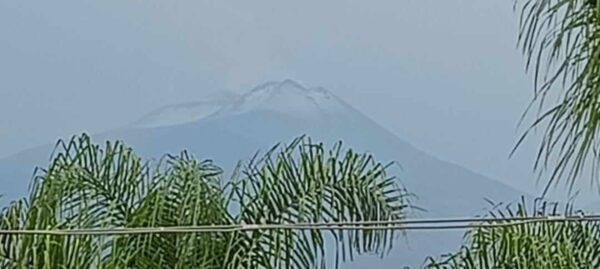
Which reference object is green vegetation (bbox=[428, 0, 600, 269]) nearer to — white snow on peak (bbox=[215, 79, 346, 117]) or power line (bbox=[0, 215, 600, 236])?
power line (bbox=[0, 215, 600, 236])

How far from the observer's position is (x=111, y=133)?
10.5ft

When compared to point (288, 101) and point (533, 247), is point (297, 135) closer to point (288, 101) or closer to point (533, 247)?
point (288, 101)

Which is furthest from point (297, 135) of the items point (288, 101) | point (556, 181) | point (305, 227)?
point (556, 181)

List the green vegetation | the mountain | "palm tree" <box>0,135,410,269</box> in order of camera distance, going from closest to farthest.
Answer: the green vegetation
"palm tree" <box>0,135,410,269</box>
the mountain

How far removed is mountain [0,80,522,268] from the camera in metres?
3.23

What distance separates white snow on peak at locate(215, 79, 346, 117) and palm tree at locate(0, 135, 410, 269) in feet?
3.21

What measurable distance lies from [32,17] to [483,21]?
5.35 feet

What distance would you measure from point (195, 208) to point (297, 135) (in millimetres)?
1261

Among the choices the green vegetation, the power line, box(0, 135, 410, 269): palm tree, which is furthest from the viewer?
box(0, 135, 410, 269): palm tree

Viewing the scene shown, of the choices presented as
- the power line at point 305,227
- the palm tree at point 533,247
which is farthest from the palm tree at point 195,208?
the palm tree at point 533,247

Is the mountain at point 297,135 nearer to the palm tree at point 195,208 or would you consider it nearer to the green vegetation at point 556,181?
the green vegetation at point 556,181

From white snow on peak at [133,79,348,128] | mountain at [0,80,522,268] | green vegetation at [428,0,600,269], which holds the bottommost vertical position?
green vegetation at [428,0,600,269]

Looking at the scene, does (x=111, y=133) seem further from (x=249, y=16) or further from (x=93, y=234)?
(x=93, y=234)

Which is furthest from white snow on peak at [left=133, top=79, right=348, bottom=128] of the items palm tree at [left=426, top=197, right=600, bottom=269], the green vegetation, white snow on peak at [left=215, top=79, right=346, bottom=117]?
palm tree at [left=426, top=197, right=600, bottom=269]
